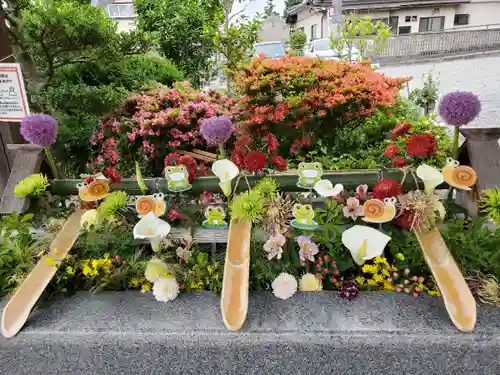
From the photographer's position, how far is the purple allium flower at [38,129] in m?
1.54

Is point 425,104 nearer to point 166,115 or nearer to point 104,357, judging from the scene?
point 166,115

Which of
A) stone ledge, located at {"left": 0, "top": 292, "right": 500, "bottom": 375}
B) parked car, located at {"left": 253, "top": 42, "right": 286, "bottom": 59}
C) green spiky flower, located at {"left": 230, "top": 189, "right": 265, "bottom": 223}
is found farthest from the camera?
parked car, located at {"left": 253, "top": 42, "right": 286, "bottom": 59}

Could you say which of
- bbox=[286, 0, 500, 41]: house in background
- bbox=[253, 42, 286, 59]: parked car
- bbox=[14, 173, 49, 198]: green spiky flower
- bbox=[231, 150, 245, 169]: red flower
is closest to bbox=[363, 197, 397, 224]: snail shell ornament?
bbox=[231, 150, 245, 169]: red flower

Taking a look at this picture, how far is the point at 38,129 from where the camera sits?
1545mm

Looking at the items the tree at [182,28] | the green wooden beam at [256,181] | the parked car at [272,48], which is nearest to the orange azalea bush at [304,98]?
the green wooden beam at [256,181]

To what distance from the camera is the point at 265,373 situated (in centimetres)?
119

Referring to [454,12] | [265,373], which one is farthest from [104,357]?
[454,12]

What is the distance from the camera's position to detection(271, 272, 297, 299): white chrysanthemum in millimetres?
1347

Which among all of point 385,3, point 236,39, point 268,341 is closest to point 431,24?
point 385,3

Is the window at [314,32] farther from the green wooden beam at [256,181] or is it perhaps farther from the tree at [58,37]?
the green wooden beam at [256,181]

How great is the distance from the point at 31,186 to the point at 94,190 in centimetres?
24

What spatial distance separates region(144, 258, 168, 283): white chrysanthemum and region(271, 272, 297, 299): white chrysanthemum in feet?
1.33

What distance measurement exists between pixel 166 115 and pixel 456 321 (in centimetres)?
188

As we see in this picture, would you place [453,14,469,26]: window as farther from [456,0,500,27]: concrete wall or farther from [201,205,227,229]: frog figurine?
[201,205,227,229]: frog figurine
